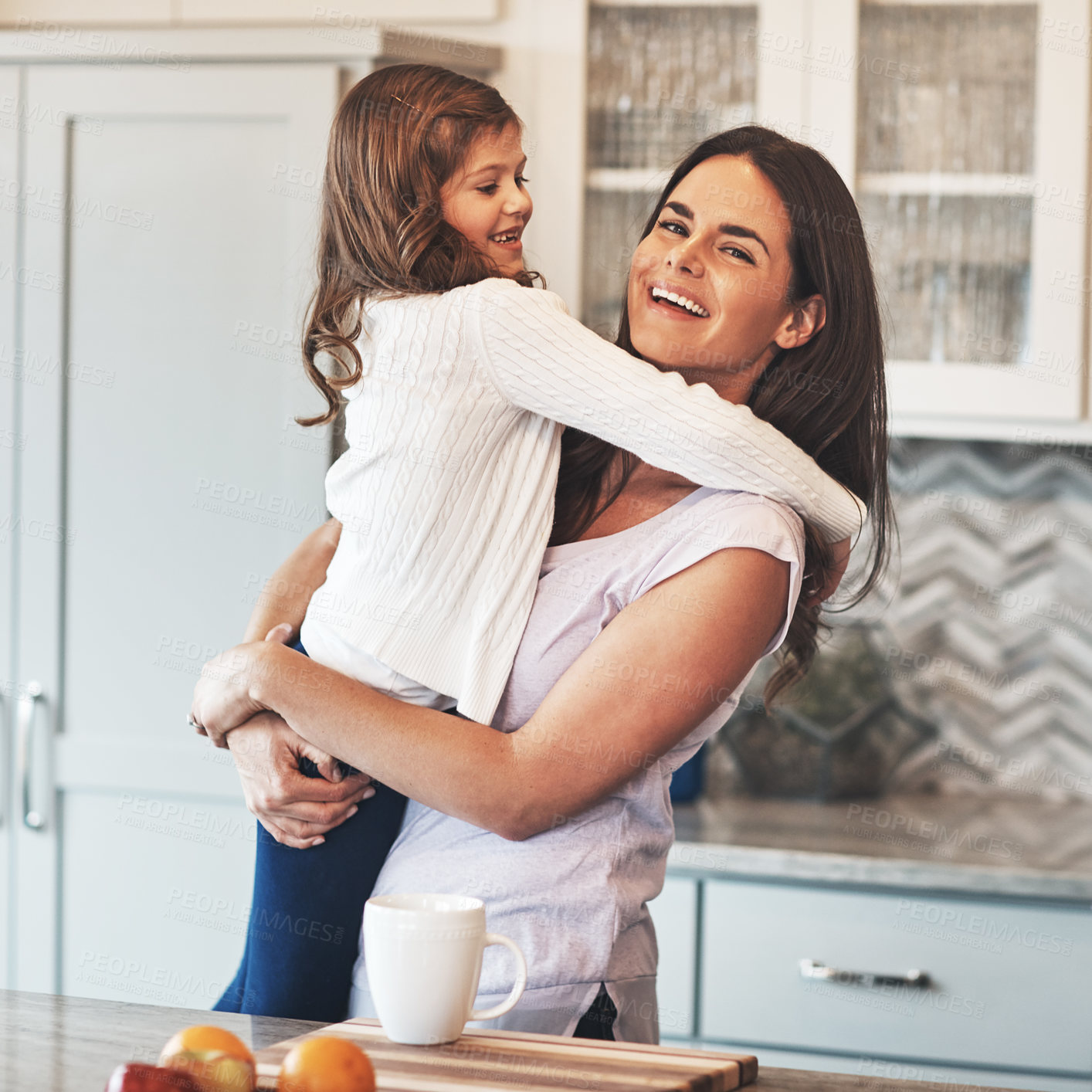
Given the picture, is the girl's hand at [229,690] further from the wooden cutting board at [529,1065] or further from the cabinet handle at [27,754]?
the cabinet handle at [27,754]

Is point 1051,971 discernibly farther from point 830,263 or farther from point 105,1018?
point 105,1018

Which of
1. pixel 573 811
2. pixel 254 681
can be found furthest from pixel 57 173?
pixel 573 811

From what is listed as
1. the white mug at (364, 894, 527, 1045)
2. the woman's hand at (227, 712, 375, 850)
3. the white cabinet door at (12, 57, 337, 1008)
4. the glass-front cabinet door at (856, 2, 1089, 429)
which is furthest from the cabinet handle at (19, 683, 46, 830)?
the glass-front cabinet door at (856, 2, 1089, 429)

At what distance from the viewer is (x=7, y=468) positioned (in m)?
2.08

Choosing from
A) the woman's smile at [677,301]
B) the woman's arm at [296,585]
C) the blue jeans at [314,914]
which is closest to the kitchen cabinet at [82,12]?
the woman's arm at [296,585]

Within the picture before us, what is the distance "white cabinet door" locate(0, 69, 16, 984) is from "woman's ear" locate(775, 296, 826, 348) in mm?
Result: 1369

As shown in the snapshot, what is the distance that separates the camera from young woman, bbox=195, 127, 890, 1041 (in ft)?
3.34

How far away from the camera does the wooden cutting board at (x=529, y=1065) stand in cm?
75

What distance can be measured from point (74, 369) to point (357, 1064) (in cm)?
163

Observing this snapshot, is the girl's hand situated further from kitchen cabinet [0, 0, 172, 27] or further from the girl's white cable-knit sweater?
kitchen cabinet [0, 0, 172, 27]

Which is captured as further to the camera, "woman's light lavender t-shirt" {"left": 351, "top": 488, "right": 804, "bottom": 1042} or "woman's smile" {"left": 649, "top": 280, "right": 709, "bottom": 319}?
"woman's smile" {"left": 649, "top": 280, "right": 709, "bottom": 319}

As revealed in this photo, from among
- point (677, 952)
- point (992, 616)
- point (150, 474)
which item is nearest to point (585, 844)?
point (677, 952)

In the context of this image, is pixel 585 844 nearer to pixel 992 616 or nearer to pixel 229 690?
pixel 229 690

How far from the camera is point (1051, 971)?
6.05 feet
